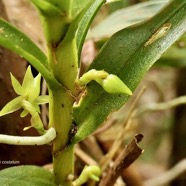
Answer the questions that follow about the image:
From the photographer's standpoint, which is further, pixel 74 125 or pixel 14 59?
pixel 14 59

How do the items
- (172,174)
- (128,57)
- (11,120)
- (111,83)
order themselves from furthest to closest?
(172,174), (11,120), (128,57), (111,83)

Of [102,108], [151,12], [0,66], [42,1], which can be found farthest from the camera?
[151,12]

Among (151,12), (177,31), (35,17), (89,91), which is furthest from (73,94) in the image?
(35,17)

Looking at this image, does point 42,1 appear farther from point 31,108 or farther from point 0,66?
point 0,66

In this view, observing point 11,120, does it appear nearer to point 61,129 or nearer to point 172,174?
point 61,129

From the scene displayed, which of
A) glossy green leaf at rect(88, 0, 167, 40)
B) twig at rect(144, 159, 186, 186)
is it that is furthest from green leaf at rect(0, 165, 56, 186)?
twig at rect(144, 159, 186, 186)

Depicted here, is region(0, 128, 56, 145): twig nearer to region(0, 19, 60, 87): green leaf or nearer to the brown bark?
region(0, 19, 60, 87): green leaf

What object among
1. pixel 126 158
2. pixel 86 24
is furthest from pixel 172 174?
pixel 86 24
